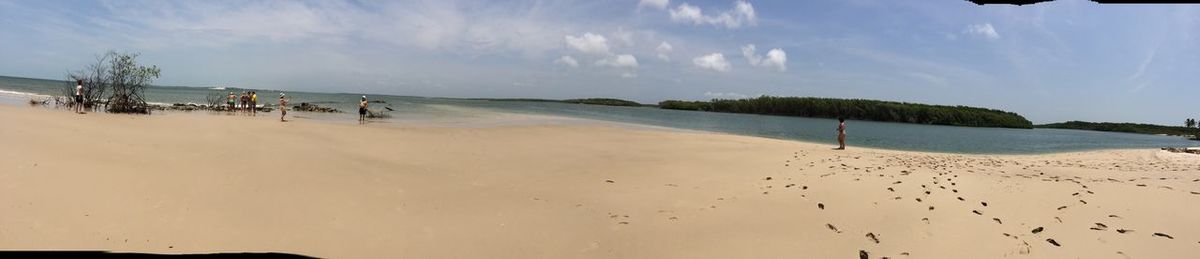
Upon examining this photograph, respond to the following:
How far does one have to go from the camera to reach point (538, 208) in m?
7.29

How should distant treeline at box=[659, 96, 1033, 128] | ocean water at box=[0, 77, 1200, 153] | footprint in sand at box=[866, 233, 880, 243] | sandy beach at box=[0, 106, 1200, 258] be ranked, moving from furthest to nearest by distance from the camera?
distant treeline at box=[659, 96, 1033, 128] < ocean water at box=[0, 77, 1200, 153] < footprint in sand at box=[866, 233, 880, 243] < sandy beach at box=[0, 106, 1200, 258]

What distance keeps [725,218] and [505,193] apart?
3.28m

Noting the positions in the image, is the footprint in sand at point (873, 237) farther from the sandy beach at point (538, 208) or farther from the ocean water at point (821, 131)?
the ocean water at point (821, 131)

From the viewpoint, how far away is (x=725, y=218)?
271 inches

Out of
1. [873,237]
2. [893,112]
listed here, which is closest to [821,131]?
[873,237]

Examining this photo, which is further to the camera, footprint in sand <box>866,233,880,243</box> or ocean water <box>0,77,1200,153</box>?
ocean water <box>0,77,1200,153</box>

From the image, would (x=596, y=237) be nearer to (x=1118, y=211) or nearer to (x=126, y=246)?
(x=126, y=246)

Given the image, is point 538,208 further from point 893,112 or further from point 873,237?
point 893,112

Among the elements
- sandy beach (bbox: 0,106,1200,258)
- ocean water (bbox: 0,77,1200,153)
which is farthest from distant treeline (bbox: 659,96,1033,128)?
sandy beach (bbox: 0,106,1200,258)

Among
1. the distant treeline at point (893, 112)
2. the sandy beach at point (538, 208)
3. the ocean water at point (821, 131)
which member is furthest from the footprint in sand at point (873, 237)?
the distant treeline at point (893, 112)

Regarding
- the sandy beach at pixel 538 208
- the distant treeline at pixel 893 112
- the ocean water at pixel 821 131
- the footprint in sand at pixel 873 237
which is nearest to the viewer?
the sandy beach at pixel 538 208

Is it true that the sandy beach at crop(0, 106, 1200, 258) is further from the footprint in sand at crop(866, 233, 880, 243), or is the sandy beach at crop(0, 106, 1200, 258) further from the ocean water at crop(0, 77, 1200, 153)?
the ocean water at crop(0, 77, 1200, 153)

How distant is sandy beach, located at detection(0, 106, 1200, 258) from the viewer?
17.7ft

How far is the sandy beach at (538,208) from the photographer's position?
5.39 metres
